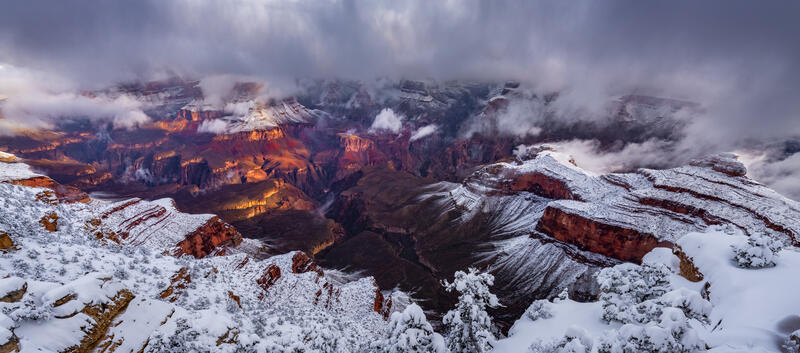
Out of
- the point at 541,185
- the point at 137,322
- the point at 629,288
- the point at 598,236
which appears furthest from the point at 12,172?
the point at 541,185

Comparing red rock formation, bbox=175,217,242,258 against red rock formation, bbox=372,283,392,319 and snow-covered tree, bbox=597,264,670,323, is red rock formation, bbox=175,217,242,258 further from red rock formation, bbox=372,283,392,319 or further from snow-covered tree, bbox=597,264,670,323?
snow-covered tree, bbox=597,264,670,323

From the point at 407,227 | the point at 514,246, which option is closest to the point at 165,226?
the point at 407,227

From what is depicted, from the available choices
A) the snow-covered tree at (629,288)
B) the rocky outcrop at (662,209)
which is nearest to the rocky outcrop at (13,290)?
the snow-covered tree at (629,288)

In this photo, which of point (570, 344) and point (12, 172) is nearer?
point (570, 344)

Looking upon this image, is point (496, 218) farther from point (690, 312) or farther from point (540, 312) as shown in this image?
point (690, 312)

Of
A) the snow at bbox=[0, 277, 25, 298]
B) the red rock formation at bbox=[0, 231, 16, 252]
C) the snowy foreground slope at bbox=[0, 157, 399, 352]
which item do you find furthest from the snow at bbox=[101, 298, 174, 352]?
the red rock formation at bbox=[0, 231, 16, 252]

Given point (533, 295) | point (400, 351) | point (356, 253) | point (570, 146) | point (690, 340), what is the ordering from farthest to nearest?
point (570, 146) < point (356, 253) < point (533, 295) < point (400, 351) < point (690, 340)

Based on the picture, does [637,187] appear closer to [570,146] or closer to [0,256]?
[0,256]
